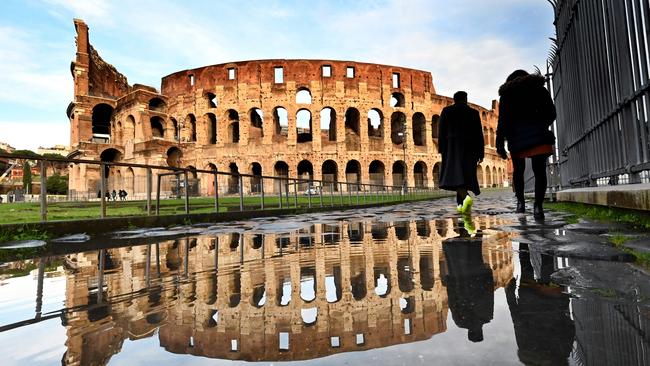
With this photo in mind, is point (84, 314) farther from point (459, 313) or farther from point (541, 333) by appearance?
point (541, 333)

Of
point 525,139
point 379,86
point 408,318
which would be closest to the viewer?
point 408,318

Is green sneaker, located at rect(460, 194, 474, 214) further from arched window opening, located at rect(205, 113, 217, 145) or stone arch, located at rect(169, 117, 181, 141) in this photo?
stone arch, located at rect(169, 117, 181, 141)

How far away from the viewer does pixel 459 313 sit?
112cm

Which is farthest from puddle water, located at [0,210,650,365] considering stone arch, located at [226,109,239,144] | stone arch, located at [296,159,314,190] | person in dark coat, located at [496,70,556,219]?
stone arch, located at [226,109,239,144]

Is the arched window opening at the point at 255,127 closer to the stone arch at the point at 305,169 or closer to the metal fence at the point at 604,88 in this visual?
the stone arch at the point at 305,169

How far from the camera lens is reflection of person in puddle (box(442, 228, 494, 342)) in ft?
3.39

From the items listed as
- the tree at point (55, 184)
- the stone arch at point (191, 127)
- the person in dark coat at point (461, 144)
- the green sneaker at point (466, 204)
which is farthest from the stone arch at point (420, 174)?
the person in dark coat at point (461, 144)

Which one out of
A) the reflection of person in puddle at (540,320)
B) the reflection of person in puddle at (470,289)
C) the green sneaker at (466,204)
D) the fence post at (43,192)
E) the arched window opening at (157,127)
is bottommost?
the reflection of person in puddle at (470,289)

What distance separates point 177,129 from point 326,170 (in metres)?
13.8

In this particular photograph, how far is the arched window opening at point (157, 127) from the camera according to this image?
34.7 meters

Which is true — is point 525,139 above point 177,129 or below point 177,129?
below

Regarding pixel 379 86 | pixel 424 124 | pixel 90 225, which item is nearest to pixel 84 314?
pixel 90 225

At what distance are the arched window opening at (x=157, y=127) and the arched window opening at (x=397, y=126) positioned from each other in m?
20.4

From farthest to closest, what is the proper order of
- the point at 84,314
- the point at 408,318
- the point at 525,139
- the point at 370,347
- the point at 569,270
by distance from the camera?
1. the point at 525,139
2. the point at 569,270
3. the point at 84,314
4. the point at 408,318
5. the point at 370,347
